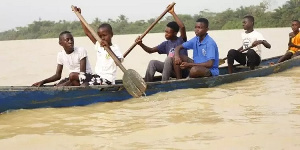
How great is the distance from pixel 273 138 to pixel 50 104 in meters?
2.33

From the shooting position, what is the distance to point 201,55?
5.89 metres

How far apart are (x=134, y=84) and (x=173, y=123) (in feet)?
4.00

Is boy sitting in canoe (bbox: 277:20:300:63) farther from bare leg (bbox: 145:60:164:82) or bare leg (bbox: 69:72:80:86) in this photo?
bare leg (bbox: 69:72:80:86)

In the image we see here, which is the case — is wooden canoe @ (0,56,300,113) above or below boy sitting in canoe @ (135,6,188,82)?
below

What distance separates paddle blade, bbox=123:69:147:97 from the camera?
507cm

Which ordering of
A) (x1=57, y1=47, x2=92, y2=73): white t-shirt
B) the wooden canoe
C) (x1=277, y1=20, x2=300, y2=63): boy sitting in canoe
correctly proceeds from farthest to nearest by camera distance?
(x1=277, y1=20, x2=300, y2=63): boy sitting in canoe, (x1=57, y1=47, x2=92, y2=73): white t-shirt, the wooden canoe

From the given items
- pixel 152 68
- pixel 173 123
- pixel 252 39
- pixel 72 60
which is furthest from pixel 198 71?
pixel 252 39

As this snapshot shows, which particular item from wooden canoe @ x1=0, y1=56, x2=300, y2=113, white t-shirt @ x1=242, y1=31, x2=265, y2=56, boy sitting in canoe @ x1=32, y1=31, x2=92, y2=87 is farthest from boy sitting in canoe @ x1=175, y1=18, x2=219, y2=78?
white t-shirt @ x1=242, y1=31, x2=265, y2=56

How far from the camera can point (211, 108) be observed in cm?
461

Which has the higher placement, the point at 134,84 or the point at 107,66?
the point at 107,66

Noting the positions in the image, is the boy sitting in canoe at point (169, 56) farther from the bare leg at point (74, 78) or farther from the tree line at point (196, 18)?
the tree line at point (196, 18)

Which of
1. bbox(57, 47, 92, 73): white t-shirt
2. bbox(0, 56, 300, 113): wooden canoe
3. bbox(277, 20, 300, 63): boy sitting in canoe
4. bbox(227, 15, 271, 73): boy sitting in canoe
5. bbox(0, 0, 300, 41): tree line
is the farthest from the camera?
bbox(0, 0, 300, 41): tree line

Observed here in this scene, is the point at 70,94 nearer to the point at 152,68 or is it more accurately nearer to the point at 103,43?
the point at 103,43

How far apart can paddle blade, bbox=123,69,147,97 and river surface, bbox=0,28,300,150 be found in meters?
0.11
